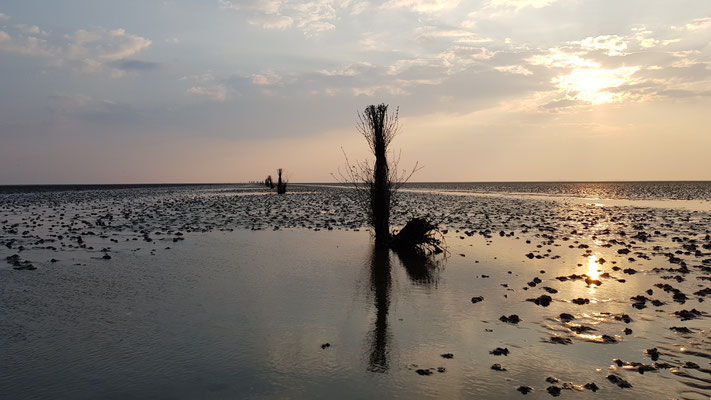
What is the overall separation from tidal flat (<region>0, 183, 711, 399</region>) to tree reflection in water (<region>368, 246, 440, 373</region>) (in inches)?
2.2

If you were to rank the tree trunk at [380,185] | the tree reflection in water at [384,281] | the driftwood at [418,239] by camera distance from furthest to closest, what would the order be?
the tree trunk at [380,185]
the driftwood at [418,239]
the tree reflection in water at [384,281]

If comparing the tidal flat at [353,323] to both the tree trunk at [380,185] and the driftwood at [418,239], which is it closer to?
the driftwood at [418,239]

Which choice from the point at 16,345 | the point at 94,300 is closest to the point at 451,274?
the point at 94,300

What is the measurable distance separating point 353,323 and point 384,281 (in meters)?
3.87

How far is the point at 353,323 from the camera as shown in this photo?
855cm

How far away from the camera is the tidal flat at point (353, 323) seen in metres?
6.01

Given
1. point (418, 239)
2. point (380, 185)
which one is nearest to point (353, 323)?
point (418, 239)

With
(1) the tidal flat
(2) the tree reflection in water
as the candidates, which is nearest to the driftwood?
(2) the tree reflection in water

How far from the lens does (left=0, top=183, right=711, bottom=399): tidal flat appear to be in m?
6.01

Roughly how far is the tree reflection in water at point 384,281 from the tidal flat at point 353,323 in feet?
0.18

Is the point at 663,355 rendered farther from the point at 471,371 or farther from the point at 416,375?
the point at 416,375

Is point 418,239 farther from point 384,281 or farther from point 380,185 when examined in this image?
point 384,281

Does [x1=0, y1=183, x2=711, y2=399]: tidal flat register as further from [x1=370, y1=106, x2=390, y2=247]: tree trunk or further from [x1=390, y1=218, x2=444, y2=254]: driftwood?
[x1=370, y1=106, x2=390, y2=247]: tree trunk

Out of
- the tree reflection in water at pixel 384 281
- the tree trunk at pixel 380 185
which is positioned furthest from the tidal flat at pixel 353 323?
the tree trunk at pixel 380 185
